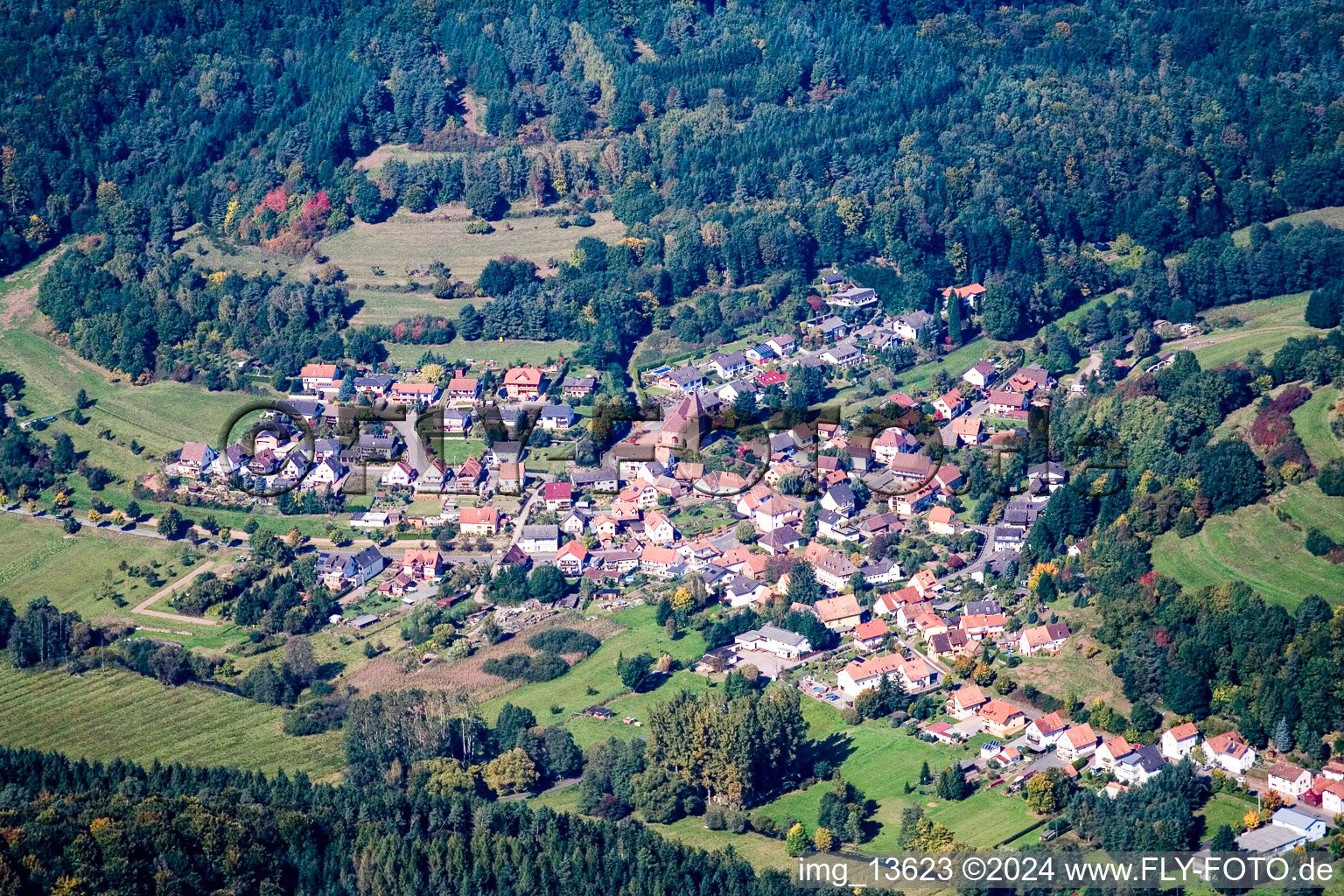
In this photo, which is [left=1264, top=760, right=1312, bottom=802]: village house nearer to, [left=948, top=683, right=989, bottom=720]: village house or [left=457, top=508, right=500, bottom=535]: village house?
[left=948, top=683, right=989, bottom=720]: village house

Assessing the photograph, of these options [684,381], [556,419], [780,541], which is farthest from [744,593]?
[684,381]

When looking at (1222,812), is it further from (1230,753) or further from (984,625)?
(984,625)

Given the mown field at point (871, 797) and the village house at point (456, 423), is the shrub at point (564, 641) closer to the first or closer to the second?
the mown field at point (871, 797)

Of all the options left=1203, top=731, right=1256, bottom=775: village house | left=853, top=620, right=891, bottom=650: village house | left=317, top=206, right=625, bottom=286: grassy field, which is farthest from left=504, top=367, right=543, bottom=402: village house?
left=1203, top=731, right=1256, bottom=775: village house

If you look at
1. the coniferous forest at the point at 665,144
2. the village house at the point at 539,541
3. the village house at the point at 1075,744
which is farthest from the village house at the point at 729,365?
the village house at the point at 1075,744

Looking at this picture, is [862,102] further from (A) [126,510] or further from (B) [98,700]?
(B) [98,700]

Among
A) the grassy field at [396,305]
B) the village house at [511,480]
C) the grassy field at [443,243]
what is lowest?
the village house at [511,480]
